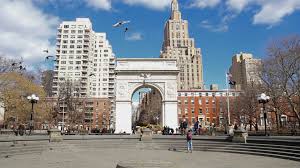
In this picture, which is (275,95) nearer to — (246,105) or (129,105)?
(246,105)

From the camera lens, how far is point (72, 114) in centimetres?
6119

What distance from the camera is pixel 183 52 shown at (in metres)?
135

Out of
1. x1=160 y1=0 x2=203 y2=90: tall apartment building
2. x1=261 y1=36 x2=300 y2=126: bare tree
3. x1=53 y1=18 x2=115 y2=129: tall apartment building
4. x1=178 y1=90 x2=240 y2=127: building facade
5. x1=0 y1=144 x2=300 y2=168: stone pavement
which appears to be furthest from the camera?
x1=160 y1=0 x2=203 y2=90: tall apartment building

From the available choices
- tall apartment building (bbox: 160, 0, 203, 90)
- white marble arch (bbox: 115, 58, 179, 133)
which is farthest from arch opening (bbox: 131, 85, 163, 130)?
tall apartment building (bbox: 160, 0, 203, 90)

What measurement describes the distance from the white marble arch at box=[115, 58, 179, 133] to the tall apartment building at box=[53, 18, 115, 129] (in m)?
63.7

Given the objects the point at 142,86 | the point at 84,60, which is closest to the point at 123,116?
the point at 142,86

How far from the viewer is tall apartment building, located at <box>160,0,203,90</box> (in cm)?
13325

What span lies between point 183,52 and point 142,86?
317 feet

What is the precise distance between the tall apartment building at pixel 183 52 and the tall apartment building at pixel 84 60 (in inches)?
1311

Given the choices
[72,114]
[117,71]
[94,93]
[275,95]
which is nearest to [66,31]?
[94,93]

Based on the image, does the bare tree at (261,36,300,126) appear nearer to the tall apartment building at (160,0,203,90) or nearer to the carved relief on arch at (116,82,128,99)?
the carved relief on arch at (116,82,128,99)

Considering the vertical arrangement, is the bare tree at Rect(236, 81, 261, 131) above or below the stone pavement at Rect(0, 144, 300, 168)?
above

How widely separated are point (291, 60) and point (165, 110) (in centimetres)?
1716

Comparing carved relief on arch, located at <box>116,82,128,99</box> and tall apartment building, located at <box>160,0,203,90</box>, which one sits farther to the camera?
tall apartment building, located at <box>160,0,203,90</box>
